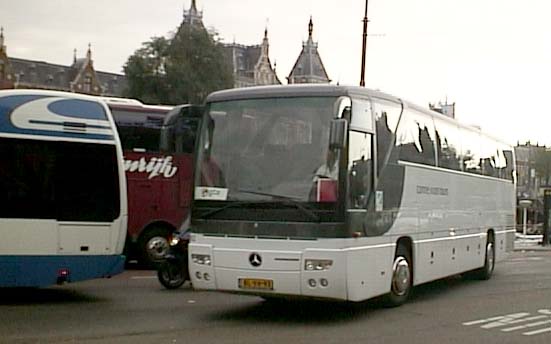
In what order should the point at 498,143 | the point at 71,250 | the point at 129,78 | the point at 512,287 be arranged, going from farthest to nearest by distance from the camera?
the point at 129,78 < the point at 498,143 < the point at 512,287 < the point at 71,250

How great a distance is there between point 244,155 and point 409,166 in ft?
11.0

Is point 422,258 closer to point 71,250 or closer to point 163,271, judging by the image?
point 163,271

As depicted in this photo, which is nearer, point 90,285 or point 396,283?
point 396,283

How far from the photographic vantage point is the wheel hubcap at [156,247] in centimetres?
2071

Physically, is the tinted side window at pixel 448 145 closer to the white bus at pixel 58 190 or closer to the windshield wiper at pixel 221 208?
the windshield wiper at pixel 221 208

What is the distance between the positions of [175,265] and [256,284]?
4679mm

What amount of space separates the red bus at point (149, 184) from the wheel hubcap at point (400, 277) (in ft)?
26.6

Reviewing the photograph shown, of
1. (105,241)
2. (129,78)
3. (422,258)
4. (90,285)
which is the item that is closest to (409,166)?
(422,258)

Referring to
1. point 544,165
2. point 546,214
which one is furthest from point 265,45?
point 546,214

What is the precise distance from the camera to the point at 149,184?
21141 mm

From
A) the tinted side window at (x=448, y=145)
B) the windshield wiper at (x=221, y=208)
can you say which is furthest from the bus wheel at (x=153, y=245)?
the windshield wiper at (x=221, y=208)

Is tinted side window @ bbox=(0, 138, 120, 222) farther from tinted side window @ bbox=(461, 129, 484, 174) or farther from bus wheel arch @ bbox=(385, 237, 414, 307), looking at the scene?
tinted side window @ bbox=(461, 129, 484, 174)

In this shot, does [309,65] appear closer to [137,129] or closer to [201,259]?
[137,129]

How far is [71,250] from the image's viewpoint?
13508 mm
